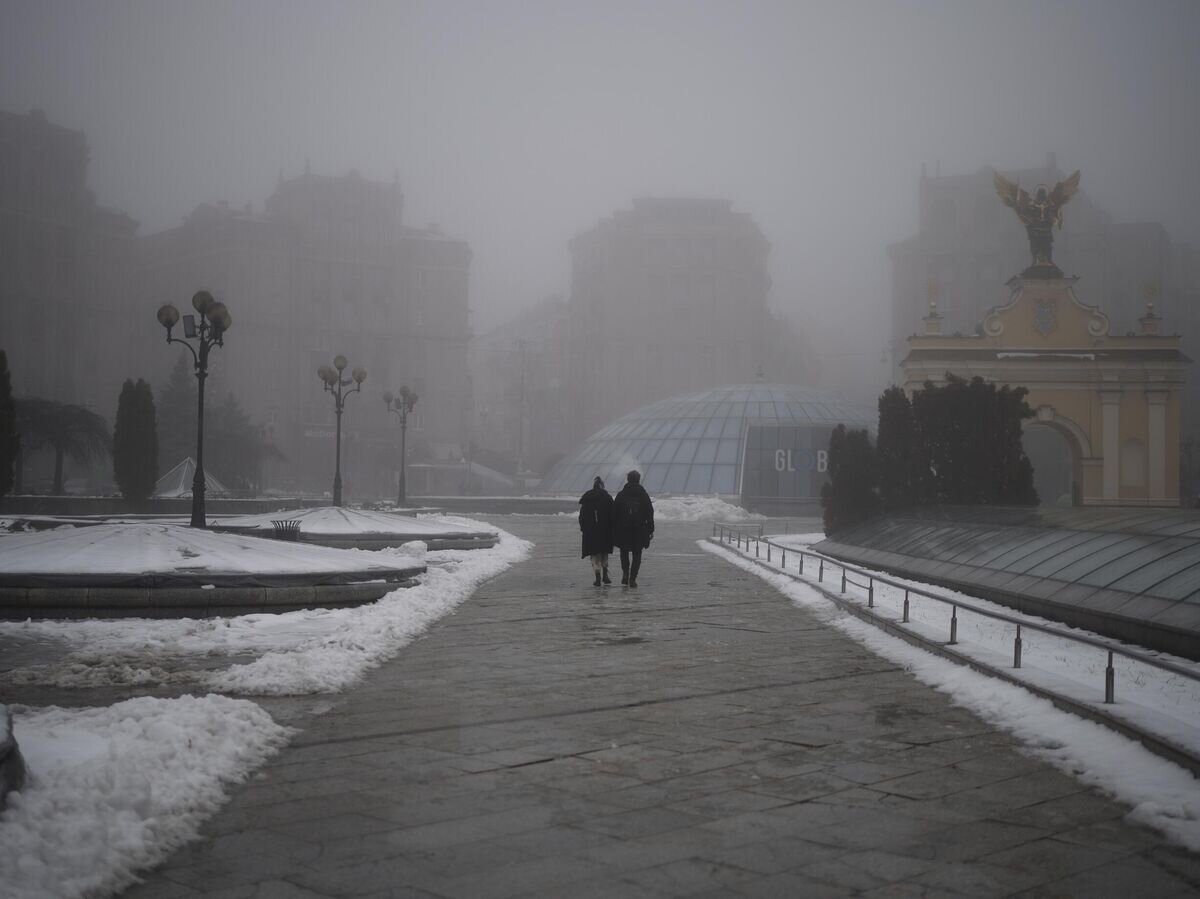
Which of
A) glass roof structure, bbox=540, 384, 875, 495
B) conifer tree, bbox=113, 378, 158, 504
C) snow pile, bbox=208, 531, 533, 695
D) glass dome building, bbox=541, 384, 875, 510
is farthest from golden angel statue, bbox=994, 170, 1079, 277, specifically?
snow pile, bbox=208, 531, 533, 695

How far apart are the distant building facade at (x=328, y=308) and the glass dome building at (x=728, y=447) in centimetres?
2707

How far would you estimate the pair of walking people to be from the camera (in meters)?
17.6

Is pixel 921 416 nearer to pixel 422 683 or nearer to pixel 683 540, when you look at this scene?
pixel 683 540

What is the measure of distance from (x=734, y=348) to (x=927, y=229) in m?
23.2

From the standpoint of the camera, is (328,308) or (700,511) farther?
(328,308)

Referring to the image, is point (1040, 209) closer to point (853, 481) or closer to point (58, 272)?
point (853, 481)

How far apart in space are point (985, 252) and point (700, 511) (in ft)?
255

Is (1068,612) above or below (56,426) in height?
below

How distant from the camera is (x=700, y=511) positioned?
177ft

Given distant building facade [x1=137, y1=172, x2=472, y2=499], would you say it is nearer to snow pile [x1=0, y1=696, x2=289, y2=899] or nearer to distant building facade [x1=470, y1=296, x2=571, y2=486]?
distant building facade [x1=470, y1=296, x2=571, y2=486]

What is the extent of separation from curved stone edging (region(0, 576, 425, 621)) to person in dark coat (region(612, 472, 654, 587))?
506cm

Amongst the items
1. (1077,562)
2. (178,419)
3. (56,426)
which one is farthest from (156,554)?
(178,419)

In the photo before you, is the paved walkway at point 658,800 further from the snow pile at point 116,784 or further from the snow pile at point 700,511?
the snow pile at point 700,511

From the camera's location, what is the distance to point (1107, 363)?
46562 mm
